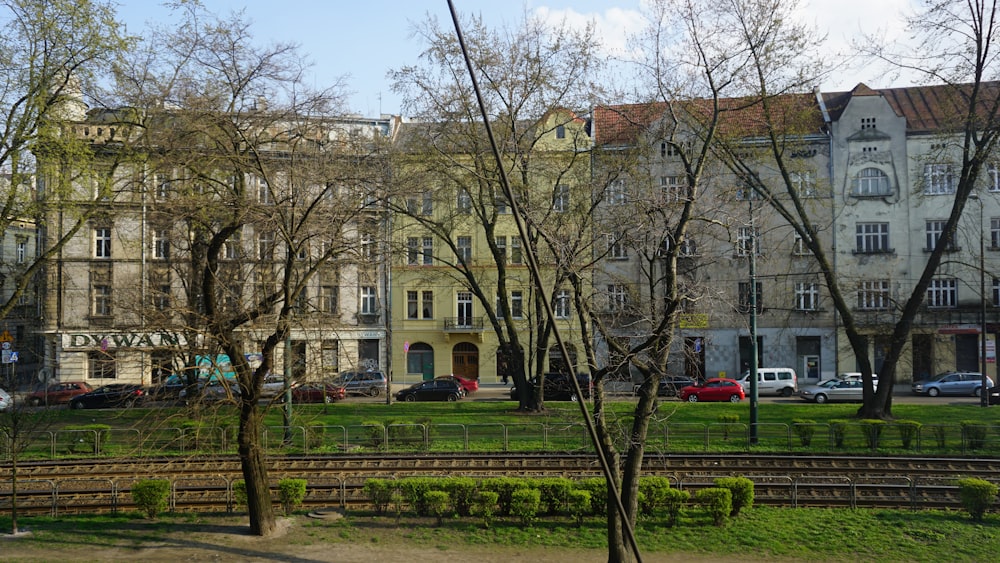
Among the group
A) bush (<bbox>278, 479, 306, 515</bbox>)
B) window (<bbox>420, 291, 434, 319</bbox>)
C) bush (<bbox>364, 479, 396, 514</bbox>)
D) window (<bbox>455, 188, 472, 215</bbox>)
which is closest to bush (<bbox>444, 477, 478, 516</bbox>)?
bush (<bbox>364, 479, 396, 514</bbox>)

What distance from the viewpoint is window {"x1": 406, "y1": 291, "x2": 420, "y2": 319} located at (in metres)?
46.6

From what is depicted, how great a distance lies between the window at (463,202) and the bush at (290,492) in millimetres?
14163

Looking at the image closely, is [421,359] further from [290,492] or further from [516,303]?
[290,492]

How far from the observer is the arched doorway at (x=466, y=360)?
4678cm

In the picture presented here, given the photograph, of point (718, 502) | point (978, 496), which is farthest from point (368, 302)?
point (978, 496)

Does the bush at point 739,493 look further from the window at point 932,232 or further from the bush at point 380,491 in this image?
the window at point 932,232

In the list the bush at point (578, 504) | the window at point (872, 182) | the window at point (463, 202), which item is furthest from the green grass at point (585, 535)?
the window at point (872, 182)

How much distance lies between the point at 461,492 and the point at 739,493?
565 cm

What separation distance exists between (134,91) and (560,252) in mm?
14469

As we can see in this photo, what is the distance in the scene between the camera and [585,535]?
47.2 ft

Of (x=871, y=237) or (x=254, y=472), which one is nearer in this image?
(x=254, y=472)

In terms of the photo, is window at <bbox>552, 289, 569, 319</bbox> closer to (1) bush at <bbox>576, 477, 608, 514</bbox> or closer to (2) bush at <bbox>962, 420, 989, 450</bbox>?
(1) bush at <bbox>576, 477, 608, 514</bbox>

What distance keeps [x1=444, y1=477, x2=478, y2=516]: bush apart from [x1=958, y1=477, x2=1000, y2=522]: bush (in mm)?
9885

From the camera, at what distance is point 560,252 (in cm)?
1155
